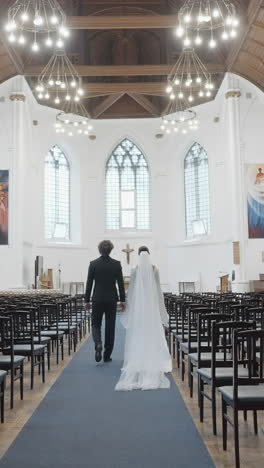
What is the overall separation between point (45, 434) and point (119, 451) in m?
0.73

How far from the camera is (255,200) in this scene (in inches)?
739

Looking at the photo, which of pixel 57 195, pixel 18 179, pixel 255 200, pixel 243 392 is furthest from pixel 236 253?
pixel 243 392

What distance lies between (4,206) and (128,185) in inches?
309

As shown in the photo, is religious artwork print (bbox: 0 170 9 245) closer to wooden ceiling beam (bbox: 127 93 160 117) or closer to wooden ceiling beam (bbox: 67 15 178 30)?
wooden ceiling beam (bbox: 67 15 178 30)

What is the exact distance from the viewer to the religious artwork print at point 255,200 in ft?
60.9

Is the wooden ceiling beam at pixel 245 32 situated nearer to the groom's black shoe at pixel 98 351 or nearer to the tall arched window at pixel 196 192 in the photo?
the tall arched window at pixel 196 192

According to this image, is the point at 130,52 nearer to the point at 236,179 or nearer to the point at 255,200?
the point at 236,179

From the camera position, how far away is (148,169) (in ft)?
81.6

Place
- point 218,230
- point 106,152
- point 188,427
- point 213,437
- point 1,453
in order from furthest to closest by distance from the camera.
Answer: point 106,152 < point 218,230 < point 188,427 < point 213,437 < point 1,453

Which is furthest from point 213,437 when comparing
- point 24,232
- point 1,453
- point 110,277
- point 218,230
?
point 218,230

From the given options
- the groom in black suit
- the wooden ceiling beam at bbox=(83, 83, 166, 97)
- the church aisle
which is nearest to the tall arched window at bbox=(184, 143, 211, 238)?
the wooden ceiling beam at bbox=(83, 83, 166, 97)

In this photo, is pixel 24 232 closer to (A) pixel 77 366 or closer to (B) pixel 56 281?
(B) pixel 56 281

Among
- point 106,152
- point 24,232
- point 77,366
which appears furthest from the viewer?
point 106,152

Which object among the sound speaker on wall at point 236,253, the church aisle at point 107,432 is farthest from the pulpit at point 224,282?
the church aisle at point 107,432
